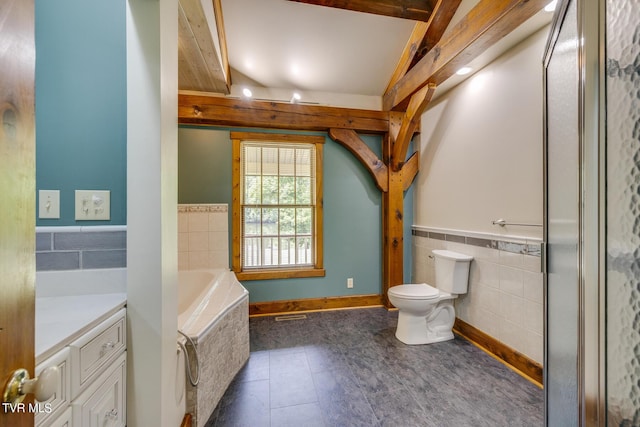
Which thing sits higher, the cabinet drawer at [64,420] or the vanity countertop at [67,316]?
the vanity countertop at [67,316]

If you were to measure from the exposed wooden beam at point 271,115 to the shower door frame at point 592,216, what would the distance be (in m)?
2.38

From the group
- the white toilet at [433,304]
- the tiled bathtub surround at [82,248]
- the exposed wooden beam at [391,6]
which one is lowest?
the white toilet at [433,304]

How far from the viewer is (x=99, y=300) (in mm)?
960

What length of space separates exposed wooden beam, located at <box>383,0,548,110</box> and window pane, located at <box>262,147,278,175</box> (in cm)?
161

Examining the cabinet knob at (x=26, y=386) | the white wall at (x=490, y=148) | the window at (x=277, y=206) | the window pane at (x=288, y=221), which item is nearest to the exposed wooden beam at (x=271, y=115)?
the window at (x=277, y=206)

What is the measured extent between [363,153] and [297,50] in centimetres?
127

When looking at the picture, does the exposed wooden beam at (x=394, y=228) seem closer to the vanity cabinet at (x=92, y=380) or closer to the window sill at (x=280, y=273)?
the window sill at (x=280, y=273)

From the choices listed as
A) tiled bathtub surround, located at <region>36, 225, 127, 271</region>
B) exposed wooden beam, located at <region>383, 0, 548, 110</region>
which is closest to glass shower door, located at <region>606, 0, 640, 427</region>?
exposed wooden beam, located at <region>383, 0, 548, 110</region>

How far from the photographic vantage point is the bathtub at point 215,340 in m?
1.42

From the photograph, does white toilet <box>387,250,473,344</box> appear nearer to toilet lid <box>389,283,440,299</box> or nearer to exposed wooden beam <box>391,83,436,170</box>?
toilet lid <box>389,283,440,299</box>

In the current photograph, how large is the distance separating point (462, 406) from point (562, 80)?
1787 mm

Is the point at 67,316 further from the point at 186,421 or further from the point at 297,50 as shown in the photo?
the point at 297,50

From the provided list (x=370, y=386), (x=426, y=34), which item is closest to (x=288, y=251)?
(x=370, y=386)

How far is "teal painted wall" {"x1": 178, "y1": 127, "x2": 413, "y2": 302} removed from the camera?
290cm
